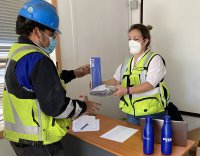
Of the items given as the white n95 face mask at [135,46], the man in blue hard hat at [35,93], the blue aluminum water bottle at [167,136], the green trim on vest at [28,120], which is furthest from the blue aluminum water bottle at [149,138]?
the white n95 face mask at [135,46]

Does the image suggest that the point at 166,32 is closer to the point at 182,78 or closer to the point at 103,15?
the point at 182,78

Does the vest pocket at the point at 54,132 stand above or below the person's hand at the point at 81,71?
below

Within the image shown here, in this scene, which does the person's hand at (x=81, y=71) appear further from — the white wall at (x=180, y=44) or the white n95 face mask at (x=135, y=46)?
the white wall at (x=180, y=44)

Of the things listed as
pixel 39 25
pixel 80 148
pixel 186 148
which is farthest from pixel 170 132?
pixel 39 25

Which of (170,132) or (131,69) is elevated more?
(131,69)

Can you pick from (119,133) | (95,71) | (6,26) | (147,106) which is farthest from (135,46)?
(6,26)

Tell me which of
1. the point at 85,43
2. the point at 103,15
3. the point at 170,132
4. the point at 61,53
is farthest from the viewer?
the point at 103,15

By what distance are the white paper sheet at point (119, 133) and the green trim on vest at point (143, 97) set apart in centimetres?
16

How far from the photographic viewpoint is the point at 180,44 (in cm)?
247

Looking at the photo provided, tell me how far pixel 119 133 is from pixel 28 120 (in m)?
0.77

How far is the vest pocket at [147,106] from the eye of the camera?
1.73 meters

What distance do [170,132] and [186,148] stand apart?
0.71 feet

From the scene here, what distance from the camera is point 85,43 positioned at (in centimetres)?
248

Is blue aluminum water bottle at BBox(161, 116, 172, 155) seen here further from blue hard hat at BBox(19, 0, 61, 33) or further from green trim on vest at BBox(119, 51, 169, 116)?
blue hard hat at BBox(19, 0, 61, 33)
